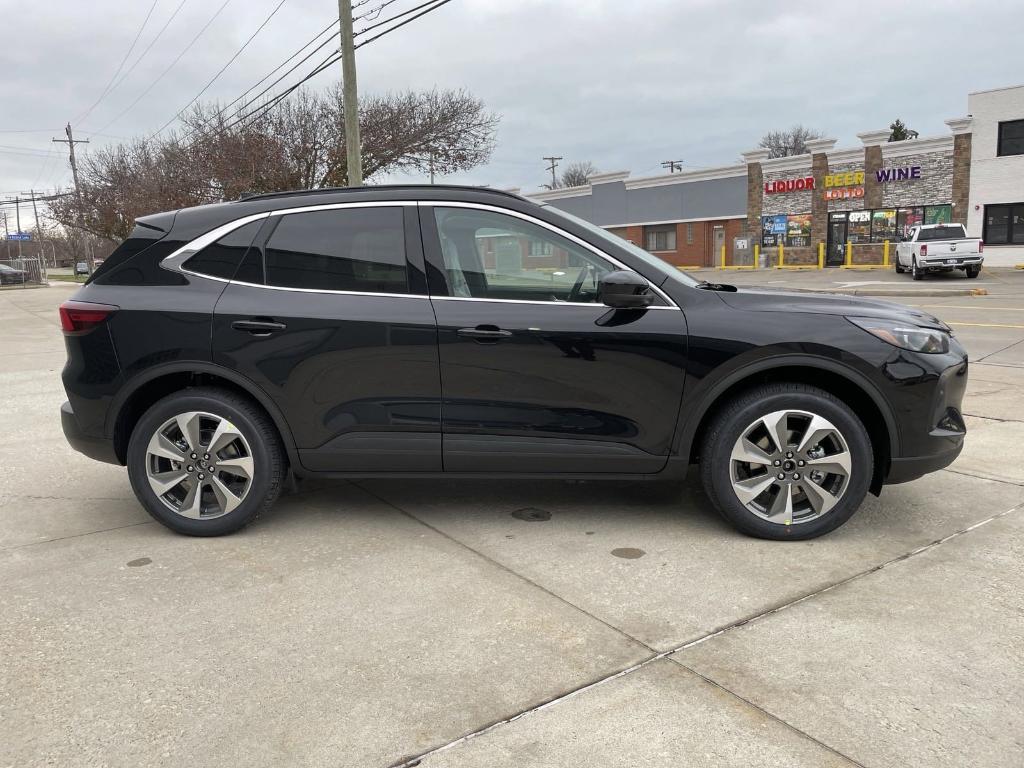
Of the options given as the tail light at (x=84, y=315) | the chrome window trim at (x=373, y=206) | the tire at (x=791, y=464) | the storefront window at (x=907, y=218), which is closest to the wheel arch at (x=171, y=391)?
the tail light at (x=84, y=315)

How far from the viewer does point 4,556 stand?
391cm

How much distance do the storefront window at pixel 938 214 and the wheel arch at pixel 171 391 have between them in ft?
123

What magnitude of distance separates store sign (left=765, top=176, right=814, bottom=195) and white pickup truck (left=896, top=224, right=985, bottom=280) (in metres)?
12.1

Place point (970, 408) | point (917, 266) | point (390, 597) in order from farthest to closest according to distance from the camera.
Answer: point (917, 266) < point (970, 408) < point (390, 597)

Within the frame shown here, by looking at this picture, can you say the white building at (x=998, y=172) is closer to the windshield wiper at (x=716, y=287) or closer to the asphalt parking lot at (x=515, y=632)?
the asphalt parking lot at (x=515, y=632)

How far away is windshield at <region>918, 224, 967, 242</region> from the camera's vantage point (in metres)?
27.0

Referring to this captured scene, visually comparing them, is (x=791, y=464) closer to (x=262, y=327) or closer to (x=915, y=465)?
(x=915, y=465)

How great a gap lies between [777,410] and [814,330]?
41 centimetres

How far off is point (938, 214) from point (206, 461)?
126 feet

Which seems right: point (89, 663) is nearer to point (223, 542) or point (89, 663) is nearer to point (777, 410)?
point (223, 542)

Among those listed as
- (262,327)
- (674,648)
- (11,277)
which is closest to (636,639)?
(674,648)

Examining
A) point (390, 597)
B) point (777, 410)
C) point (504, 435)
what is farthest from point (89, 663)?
point (777, 410)

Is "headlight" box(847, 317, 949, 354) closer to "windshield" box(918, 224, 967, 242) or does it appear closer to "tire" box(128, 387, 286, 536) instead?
"tire" box(128, 387, 286, 536)

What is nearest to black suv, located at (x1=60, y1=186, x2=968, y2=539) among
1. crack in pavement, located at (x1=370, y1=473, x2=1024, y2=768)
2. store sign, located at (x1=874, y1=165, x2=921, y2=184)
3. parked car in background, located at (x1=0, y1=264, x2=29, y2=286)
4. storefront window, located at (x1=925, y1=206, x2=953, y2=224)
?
crack in pavement, located at (x1=370, y1=473, x2=1024, y2=768)
